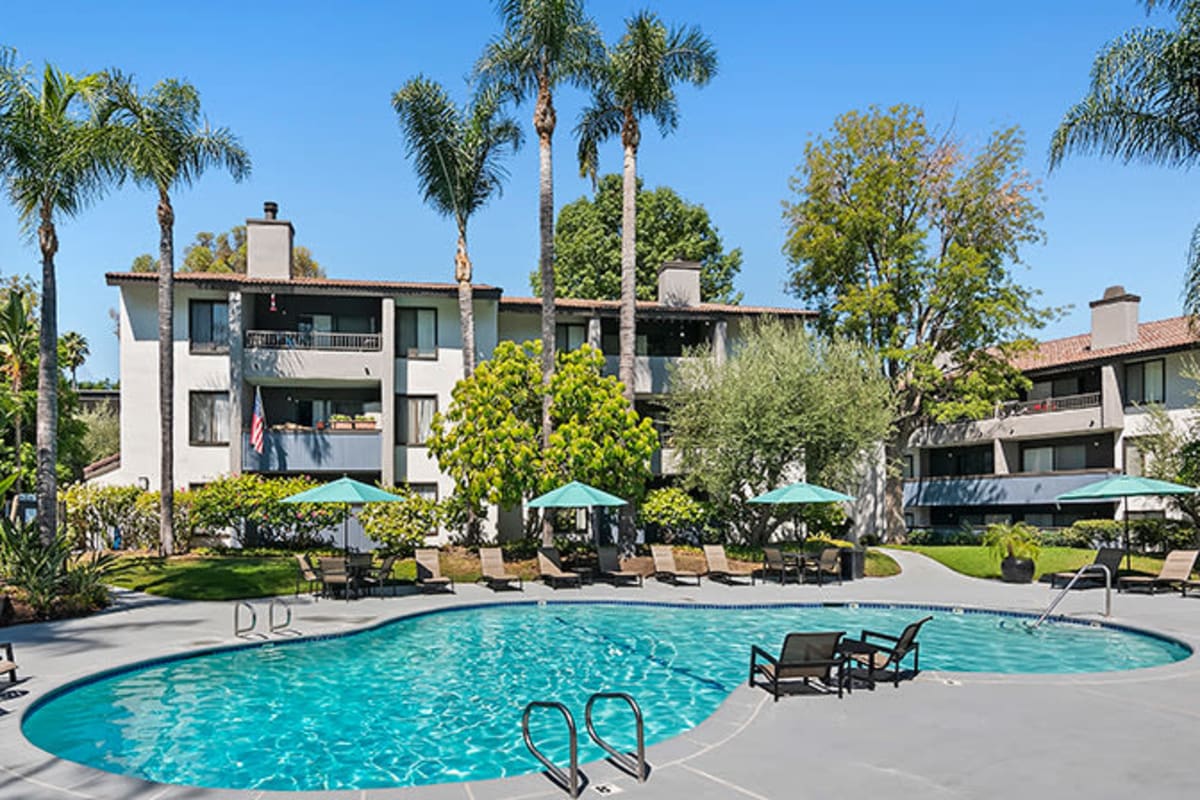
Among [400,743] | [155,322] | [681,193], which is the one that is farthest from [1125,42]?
[681,193]

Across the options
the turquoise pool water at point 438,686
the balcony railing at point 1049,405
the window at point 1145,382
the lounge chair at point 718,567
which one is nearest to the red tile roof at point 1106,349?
the window at point 1145,382

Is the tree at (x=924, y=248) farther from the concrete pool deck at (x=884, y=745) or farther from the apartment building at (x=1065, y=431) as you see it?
the concrete pool deck at (x=884, y=745)

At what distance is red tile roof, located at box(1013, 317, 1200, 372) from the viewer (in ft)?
113

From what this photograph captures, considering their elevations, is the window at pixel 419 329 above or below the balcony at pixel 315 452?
above

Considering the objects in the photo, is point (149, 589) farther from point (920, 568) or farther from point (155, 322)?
point (920, 568)

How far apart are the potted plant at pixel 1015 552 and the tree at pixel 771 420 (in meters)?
4.54

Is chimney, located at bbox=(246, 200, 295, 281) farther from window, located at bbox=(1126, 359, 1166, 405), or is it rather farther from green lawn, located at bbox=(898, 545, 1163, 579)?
window, located at bbox=(1126, 359, 1166, 405)

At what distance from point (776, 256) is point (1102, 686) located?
104 feet

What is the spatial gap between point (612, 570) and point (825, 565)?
5.93 metres

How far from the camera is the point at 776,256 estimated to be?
40844 millimetres

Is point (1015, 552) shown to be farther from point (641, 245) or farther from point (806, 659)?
point (641, 245)

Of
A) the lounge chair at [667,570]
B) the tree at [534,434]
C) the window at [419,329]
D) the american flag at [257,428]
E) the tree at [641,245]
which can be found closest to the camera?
the lounge chair at [667,570]

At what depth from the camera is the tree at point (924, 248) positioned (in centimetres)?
3503

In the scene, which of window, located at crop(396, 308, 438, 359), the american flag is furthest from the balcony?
window, located at crop(396, 308, 438, 359)
